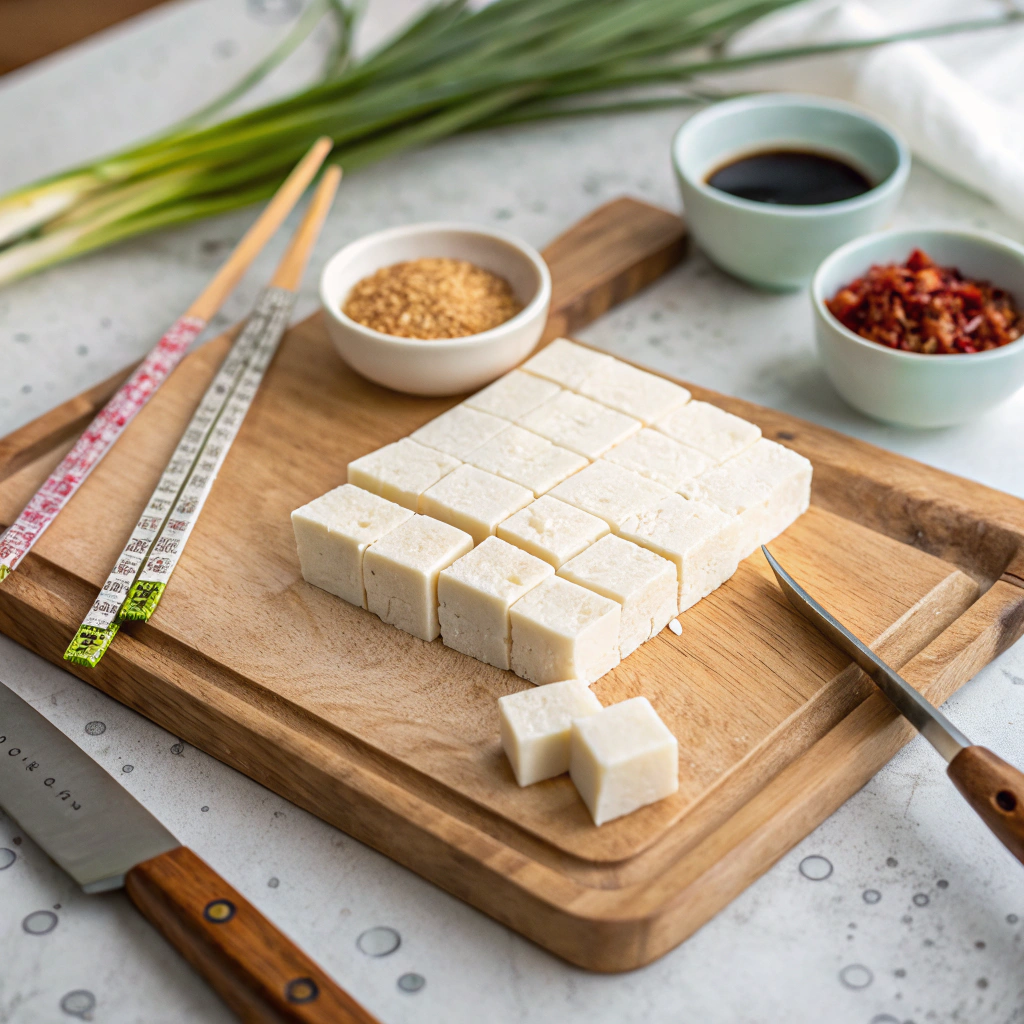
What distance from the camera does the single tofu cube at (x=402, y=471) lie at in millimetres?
1750

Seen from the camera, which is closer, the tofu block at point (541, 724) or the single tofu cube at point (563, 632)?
the tofu block at point (541, 724)

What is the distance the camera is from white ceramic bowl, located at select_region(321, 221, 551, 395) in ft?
6.63

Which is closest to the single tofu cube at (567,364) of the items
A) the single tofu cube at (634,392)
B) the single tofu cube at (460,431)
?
the single tofu cube at (634,392)

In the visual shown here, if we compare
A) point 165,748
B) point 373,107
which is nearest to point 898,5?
point 373,107

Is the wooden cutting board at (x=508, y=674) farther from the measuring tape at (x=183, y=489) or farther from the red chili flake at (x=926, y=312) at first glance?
the red chili flake at (x=926, y=312)

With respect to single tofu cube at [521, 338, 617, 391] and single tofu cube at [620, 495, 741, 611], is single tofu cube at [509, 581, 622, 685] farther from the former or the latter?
single tofu cube at [521, 338, 617, 391]

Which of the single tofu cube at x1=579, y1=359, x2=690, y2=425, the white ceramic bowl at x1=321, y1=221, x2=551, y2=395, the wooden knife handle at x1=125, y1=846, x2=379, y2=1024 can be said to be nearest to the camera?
the wooden knife handle at x1=125, y1=846, x2=379, y2=1024

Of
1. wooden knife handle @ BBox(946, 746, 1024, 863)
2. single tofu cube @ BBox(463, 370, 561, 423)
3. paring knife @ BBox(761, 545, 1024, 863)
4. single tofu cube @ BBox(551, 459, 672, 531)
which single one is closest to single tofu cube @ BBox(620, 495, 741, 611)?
single tofu cube @ BBox(551, 459, 672, 531)

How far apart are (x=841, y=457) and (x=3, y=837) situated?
57.0 inches

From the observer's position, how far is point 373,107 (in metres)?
2.57

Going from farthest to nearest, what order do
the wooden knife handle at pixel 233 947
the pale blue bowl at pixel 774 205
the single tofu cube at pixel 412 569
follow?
the pale blue bowl at pixel 774 205
the single tofu cube at pixel 412 569
the wooden knife handle at pixel 233 947

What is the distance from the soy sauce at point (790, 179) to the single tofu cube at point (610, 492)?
3.01 feet

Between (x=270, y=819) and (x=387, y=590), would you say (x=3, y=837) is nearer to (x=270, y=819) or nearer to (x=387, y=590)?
(x=270, y=819)

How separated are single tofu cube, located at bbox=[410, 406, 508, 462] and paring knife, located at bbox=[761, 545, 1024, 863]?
562mm
